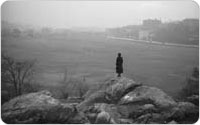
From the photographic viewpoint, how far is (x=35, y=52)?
4.13m

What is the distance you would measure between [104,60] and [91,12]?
0.79 m

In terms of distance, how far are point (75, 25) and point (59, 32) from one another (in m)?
0.28

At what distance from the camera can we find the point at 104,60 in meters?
4.22

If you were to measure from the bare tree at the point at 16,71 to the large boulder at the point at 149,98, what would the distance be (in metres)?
1.52

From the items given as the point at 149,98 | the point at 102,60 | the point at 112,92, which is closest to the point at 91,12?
the point at 102,60

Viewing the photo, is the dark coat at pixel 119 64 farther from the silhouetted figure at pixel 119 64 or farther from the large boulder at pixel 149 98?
the large boulder at pixel 149 98

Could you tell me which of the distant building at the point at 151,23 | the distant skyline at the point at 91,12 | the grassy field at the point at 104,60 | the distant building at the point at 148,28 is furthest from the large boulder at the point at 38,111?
the distant building at the point at 151,23

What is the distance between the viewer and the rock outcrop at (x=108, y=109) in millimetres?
3822

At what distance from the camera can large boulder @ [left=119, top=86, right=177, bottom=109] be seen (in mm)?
4020

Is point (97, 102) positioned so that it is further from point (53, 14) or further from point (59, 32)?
point (53, 14)

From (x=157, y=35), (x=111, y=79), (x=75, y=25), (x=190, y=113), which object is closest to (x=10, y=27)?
(x=75, y=25)

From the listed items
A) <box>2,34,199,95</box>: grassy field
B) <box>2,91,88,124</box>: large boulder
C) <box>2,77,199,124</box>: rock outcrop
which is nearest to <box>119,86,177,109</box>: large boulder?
<box>2,77,199,124</box>: rock outcrop

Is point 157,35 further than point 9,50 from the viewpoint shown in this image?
Yes

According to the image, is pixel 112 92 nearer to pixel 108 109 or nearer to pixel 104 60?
pixel 108 109
